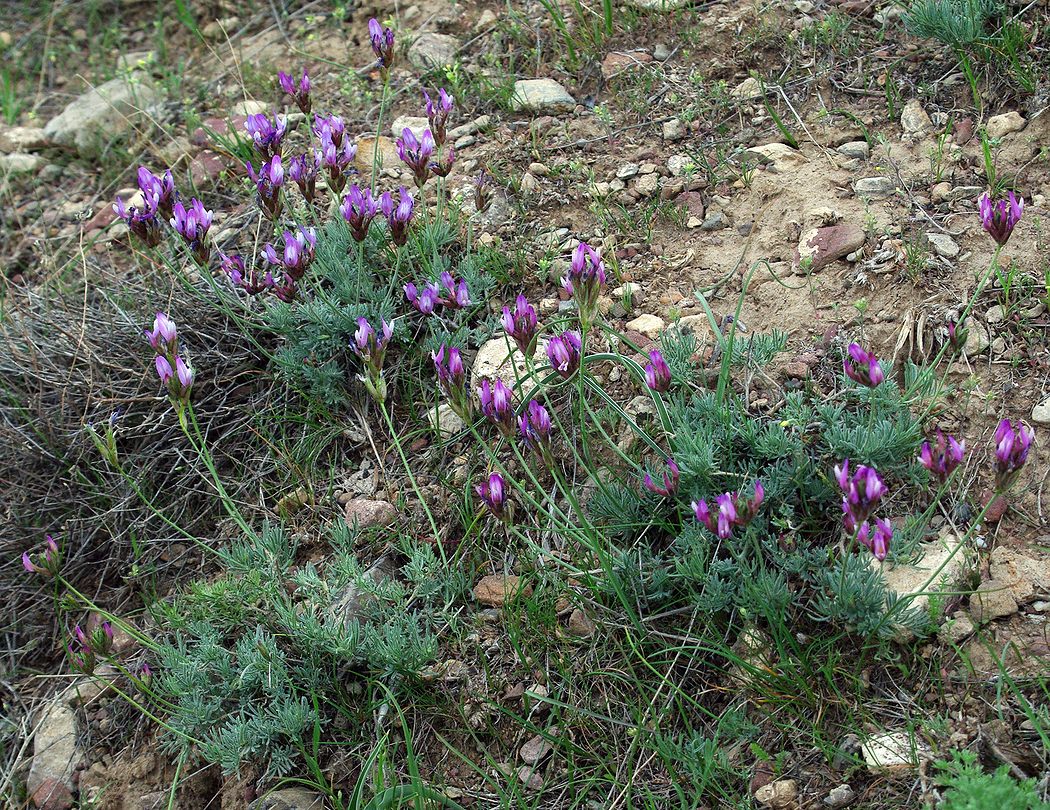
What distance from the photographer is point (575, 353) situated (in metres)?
2.86

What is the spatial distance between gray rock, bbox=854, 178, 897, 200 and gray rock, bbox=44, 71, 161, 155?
3.85 meters

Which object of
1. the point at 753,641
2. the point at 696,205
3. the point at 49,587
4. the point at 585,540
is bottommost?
the point at 49,587

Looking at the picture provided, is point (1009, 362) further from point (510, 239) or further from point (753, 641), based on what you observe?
point (510, 239)

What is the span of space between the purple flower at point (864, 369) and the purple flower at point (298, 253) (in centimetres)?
187

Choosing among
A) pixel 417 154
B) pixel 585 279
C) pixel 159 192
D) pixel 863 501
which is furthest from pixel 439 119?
pixel 863 501

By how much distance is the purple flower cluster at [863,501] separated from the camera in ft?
7.68

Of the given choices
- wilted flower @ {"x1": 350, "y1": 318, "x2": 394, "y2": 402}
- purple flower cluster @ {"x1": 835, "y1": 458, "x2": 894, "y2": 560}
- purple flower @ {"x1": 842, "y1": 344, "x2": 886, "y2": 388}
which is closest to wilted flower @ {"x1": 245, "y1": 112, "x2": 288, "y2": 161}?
wilted flower @ {"x1": 350, "y1": 318, "x2": 394, "y2": 402}

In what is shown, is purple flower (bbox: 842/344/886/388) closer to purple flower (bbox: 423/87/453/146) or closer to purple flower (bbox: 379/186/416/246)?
purple flower (bbox: 379/186/416/246)

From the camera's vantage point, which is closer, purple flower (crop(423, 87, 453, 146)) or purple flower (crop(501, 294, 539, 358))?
purple flower (crop(501, 294, 539, 358))

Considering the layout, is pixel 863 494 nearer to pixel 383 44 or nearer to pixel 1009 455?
pixel 1009 455

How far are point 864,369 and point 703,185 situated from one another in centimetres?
145

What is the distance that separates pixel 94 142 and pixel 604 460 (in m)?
3.78

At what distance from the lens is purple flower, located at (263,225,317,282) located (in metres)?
3.37

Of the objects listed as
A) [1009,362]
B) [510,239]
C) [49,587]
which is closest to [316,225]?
[510,239]
